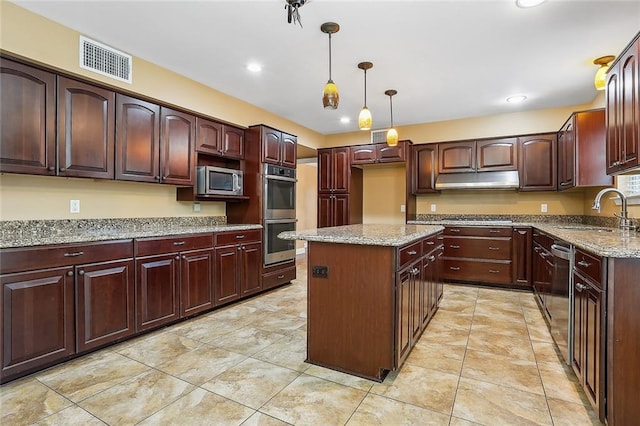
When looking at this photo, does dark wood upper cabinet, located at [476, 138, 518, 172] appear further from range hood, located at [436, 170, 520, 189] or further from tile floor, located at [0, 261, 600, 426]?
tile floor, located at [0, 261, 600, 426]

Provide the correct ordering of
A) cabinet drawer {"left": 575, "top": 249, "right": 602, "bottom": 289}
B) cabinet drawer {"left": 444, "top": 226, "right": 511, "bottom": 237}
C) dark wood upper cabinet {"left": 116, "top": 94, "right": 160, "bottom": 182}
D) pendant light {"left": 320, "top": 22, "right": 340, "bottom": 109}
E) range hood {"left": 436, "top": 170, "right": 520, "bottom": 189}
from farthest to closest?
range hood {"left": 436, "top": 170, "right": 520, "bottom": 189} → cabinet drawer {"left": 444, "top": 226, "right": 511, "bottom": 237} → dark wood upper cabinet {"left": 116, "top": 94, "right": 160, "bottom": 182} → pendant light {"left": 320, "top": 22, "right": 340, "bottom": 109} → cabinet drawer {"left": 575, "top": 249, "right": 602, "bottom": 289}

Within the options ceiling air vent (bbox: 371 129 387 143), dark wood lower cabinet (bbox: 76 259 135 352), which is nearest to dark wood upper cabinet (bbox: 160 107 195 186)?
dark wood lower cabinet (bbox: 76 259 135 352)

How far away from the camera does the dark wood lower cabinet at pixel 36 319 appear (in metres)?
2.06

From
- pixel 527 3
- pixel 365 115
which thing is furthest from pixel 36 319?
pixel 527 3

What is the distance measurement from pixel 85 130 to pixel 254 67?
5.54ft

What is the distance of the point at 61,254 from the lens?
2295 millimetres

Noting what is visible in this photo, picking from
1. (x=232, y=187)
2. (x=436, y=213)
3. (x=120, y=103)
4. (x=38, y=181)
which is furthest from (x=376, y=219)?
(x=38, y=181)

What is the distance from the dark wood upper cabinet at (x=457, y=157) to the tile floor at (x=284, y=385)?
2.71 metres

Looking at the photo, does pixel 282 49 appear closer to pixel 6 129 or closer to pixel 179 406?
pixel 6 129

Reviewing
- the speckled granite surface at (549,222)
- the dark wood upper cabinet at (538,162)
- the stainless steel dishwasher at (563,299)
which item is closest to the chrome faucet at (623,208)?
the speckled granite surface at (549,222)

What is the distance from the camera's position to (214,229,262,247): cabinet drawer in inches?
142

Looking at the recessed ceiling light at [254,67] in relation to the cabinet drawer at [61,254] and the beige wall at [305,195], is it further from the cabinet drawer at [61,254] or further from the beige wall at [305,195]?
the beige wall at [305,195]

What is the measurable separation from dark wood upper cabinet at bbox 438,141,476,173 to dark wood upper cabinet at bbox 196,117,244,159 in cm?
307

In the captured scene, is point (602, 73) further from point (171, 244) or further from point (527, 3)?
point (171, 244)
